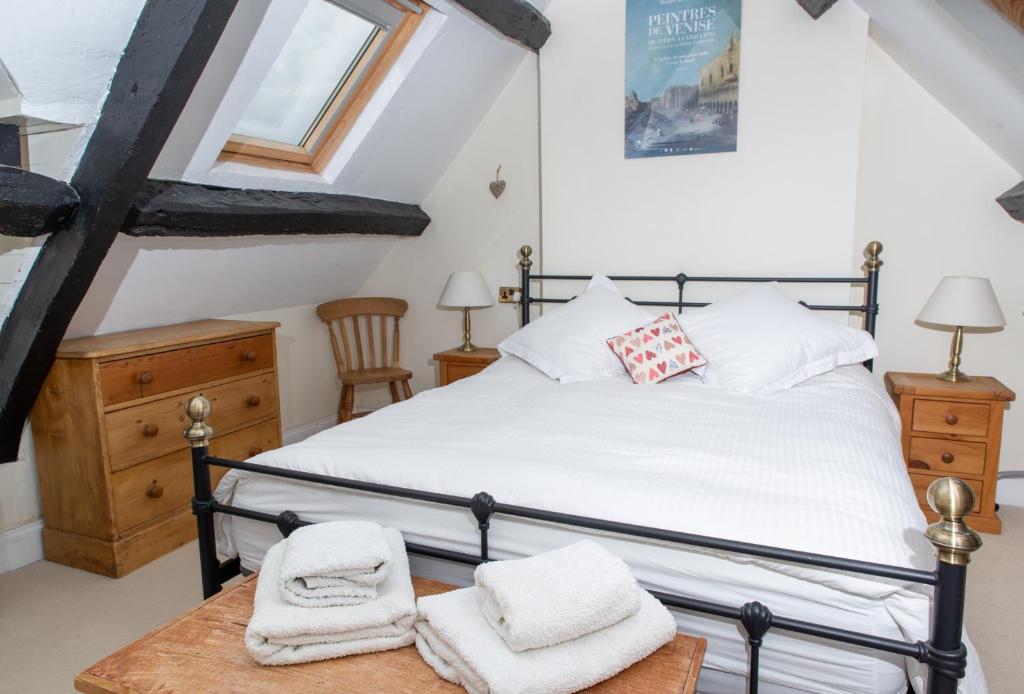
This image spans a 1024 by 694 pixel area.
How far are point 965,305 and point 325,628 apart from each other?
2.85m

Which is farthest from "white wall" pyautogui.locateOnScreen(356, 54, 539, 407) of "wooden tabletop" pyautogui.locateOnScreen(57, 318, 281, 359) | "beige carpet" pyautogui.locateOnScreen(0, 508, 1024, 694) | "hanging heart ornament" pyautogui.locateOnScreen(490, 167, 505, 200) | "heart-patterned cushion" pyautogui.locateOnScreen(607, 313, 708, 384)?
"beige carpet" pyautogui.locateOnScreen(0, 508, 1024, 694)

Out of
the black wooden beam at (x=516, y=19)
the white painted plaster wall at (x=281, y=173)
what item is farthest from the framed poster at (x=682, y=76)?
the white painted plaster wall at (x=281, y=173)

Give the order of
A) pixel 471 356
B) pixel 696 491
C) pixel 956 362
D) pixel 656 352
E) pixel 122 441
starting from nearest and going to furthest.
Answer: pixel 696 491 < pixel 122 441 < pixel 656 352 < pixel 956 362 < pixel 471 356

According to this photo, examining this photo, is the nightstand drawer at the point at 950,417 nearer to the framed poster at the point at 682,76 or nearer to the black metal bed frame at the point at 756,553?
the framed poster at the point at 682,76

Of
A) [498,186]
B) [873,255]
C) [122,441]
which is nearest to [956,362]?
[873,255]

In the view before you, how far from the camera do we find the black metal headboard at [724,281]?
3.18 m

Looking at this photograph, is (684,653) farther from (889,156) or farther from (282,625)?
(889,156)

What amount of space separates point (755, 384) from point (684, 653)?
1.53 meters

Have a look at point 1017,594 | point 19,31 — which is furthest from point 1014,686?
point 19,31

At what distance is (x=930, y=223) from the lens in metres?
3.21

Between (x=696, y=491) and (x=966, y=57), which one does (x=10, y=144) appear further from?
(x=966, y=57)

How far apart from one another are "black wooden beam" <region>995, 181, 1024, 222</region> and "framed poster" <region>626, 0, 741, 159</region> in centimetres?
117

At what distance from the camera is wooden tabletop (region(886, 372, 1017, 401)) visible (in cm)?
286

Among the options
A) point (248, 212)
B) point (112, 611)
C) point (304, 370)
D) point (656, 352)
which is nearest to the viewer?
point (112, 611)
